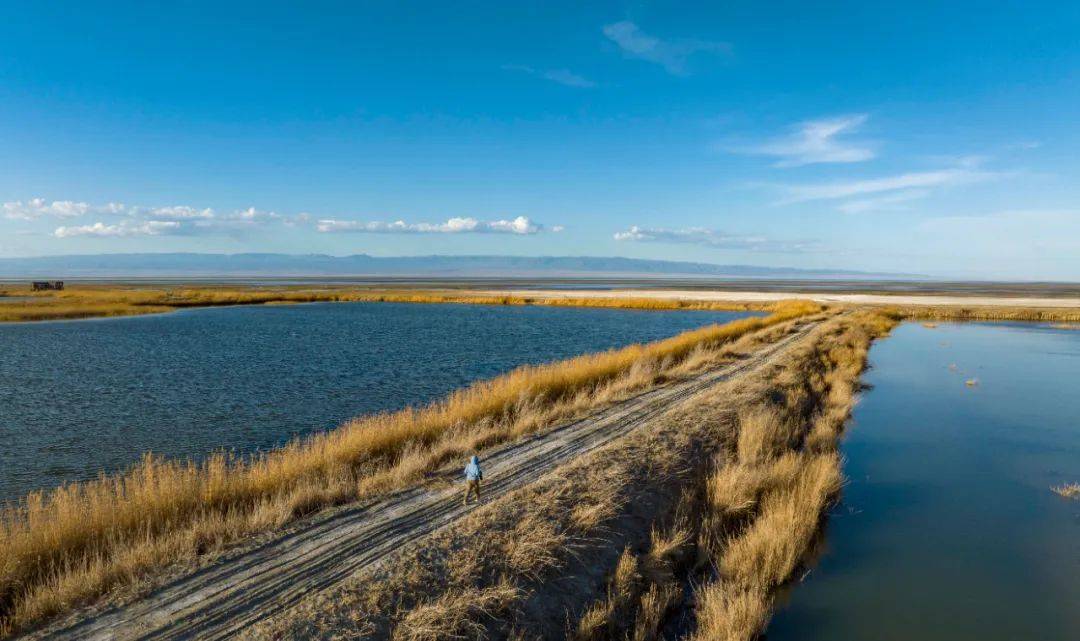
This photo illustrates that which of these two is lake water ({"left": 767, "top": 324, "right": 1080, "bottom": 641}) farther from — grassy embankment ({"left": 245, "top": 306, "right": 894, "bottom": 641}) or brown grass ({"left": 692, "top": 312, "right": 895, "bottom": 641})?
grassy embankment ({"left": 245, "top": 306, "right": 894, "bottom": 641})

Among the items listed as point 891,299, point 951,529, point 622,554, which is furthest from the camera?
point 891,299

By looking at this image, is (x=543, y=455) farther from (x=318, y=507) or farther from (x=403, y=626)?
(x=403, y=626)

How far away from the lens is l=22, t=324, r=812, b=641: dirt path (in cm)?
561

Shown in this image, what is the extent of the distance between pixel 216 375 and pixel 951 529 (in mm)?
23650

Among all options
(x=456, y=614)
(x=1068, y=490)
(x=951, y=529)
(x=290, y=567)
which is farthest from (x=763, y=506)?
(x=290, y=567)

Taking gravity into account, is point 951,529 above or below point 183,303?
below

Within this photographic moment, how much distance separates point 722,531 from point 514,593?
475cm

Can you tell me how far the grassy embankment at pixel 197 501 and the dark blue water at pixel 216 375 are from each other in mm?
2807

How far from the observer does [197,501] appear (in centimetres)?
842

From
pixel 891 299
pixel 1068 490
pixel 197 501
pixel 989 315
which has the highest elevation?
pixel 891 299

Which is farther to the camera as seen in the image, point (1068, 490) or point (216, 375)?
point (216, 375)

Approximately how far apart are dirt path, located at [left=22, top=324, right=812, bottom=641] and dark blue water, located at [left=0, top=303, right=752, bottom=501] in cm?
696

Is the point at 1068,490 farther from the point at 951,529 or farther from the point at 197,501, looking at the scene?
Result: the point at 197,501

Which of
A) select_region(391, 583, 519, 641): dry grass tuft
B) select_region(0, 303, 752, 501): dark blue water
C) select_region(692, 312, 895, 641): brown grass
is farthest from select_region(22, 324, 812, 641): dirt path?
select_region(0, 303, 752, 501): dark blue water
